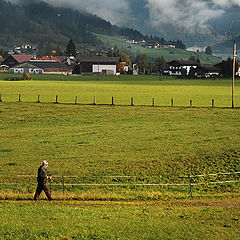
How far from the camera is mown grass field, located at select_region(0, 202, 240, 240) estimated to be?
16156 mm

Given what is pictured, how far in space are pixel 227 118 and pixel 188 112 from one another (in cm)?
680

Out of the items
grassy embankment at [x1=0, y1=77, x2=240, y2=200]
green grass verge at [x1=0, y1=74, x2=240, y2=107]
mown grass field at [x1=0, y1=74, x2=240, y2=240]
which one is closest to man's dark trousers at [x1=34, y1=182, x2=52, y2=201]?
mown grass field at [x1=0, y1=74, x2=240, y2=240]

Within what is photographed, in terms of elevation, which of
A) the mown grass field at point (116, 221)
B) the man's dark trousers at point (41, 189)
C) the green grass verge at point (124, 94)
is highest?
the green grass verge at point (124, 94)

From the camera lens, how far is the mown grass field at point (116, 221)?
16.2 meters

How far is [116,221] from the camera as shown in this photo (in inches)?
693

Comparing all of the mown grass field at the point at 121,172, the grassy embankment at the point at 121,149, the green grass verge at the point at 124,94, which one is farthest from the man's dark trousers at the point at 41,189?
the green grass verge at the point at 124,94

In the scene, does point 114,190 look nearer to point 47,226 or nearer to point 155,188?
point 155,188

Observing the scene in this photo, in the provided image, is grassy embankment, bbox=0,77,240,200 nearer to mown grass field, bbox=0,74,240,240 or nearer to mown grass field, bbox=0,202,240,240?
mown grass field, bbox=0,74,240,240

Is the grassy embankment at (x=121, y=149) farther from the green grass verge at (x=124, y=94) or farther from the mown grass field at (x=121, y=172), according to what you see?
the green grass verge at (x=124, y=94)

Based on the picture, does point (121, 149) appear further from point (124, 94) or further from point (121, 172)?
point (124, 94)

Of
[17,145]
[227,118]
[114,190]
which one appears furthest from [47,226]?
[227,118]

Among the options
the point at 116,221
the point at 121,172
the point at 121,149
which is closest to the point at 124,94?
the point at 121,149

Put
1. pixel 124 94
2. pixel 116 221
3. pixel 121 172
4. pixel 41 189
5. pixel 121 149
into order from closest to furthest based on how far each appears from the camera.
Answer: pixel 116 221
pixel 41 189
pixel 121 172
pixel 121 149
pixel 124 94

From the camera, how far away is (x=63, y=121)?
165 ft
